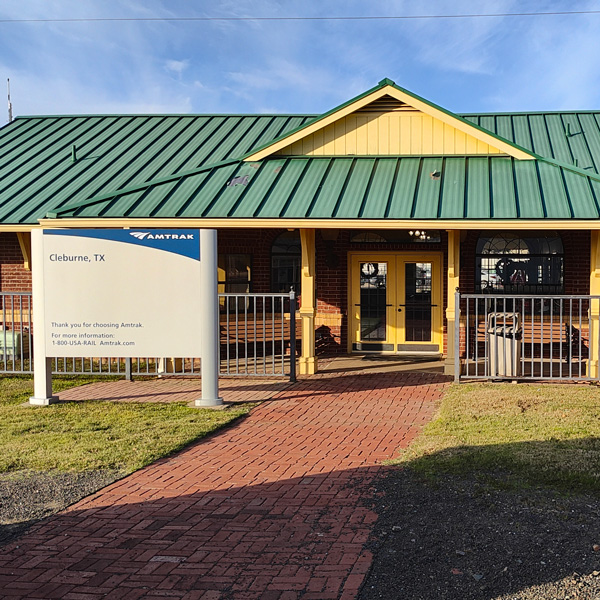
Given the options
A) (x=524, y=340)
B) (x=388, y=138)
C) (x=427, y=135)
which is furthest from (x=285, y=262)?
(x=524, y=340)

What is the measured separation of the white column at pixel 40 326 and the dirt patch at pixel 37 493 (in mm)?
3573

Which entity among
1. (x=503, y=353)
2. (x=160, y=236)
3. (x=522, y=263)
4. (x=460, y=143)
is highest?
(x=460, y=143)

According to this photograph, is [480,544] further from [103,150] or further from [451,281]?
[103,150]

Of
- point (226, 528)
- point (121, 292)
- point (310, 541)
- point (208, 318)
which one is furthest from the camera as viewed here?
point (121, 292)

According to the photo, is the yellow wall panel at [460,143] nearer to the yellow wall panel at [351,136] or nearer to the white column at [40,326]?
the yellow wall panel at [351,136]

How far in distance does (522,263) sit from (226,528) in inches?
431

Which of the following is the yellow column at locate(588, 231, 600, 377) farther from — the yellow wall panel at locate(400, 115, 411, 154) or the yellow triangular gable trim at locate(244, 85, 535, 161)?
the yellow wall panel at locate(400, 115, 411, 154)

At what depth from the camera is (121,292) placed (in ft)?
32.4

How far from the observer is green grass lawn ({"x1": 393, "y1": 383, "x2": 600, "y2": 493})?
6.10 meters

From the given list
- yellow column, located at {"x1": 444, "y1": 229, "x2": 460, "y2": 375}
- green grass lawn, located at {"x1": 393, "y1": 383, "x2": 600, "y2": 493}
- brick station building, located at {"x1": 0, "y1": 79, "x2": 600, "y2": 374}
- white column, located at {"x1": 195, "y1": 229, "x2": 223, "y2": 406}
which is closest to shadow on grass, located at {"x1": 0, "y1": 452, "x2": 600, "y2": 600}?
green grass lawn, located at {"x1": 393, "y1": 383, "x2": 600, "y2": 493}

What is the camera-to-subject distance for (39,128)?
1930 centimetres

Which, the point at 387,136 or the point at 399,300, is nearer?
the point at 387,136

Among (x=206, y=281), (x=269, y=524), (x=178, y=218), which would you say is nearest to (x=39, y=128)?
(x=178, y=218)

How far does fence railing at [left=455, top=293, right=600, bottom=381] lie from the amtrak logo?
427 cm
